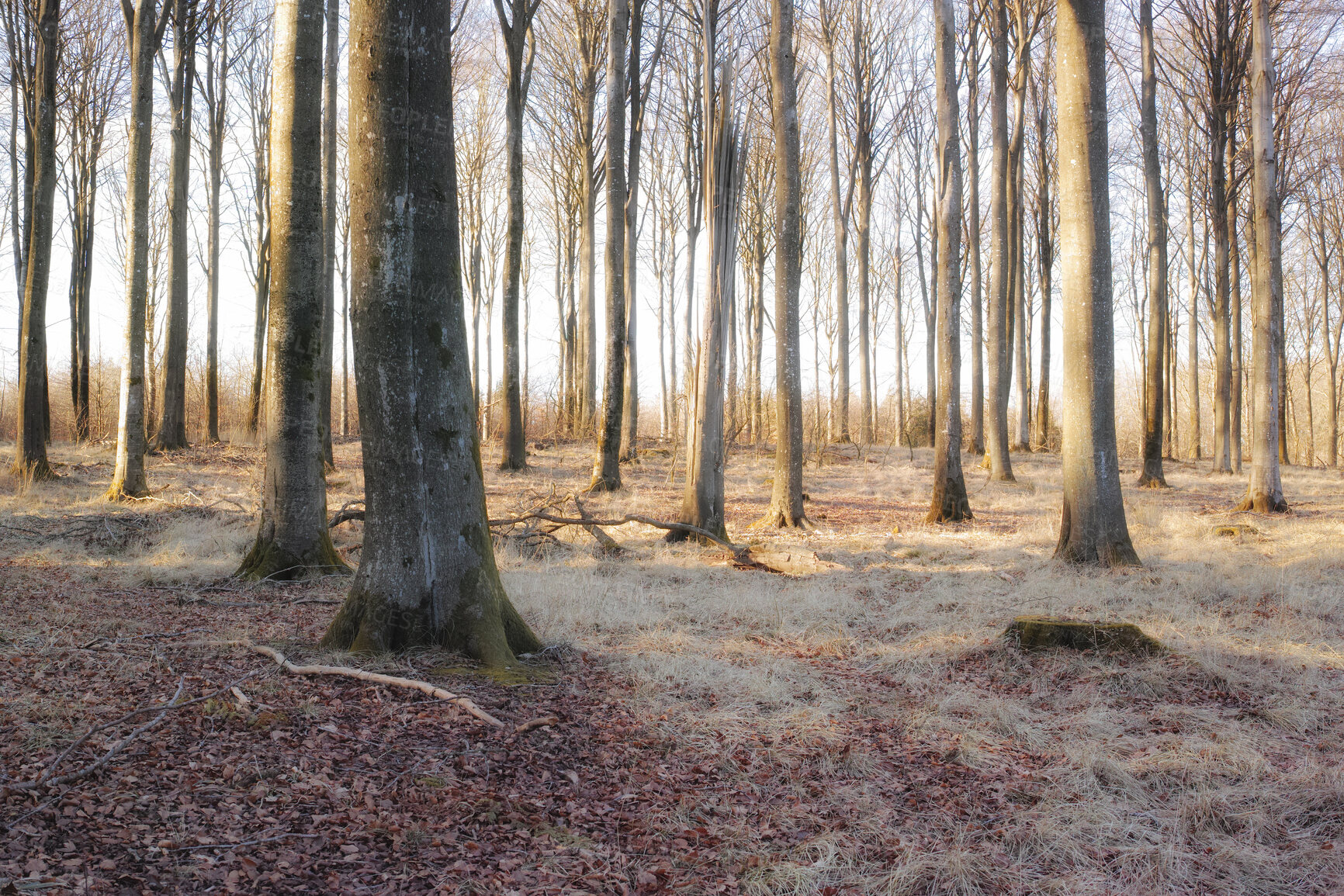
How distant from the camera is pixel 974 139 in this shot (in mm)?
16188

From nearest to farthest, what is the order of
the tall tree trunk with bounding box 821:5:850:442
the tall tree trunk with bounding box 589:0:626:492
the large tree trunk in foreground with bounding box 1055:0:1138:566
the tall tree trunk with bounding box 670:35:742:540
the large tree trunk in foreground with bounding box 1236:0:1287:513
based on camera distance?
1. the large tree trunk in foreground with bounding box 1055:0:1138:566
2. the tall tree trunk with bounding box 670:35:742:540
3. the large tree trunk in foreground with bounding box 1236:0:1287:513
4. the tall tree trunk with bounding box 589:0:626:492
5. the tall tree trunk with bounding box 821:5:850:442

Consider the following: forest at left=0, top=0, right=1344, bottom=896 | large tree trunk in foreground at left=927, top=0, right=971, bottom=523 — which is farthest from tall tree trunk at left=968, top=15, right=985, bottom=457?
large tree trunk in foreground at left=927, top=0, right=971, bottom=523

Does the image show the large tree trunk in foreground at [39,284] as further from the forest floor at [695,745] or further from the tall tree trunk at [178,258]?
the forest floor at [695,745]

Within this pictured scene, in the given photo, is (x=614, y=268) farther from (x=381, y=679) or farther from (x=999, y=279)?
(x=381, y=679)

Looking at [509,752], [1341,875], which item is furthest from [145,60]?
[1341,875]

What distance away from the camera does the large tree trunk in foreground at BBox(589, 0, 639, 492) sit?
11633 mm

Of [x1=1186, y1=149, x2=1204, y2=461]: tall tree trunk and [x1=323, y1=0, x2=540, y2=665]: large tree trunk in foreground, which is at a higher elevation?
[x1=1186, y1=149, x2=1204, y2=461]: tall tree trunk

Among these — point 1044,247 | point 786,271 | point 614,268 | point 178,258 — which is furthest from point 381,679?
point 1044,247

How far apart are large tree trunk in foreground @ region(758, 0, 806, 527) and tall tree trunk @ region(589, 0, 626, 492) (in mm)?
2973

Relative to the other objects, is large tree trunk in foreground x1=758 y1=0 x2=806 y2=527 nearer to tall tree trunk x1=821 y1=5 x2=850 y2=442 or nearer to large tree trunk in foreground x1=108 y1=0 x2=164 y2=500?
large tree trunk in foreground x1=108 y1=0 x2=164 y2=500

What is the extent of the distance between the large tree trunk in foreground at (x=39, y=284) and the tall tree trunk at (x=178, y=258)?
3335mm

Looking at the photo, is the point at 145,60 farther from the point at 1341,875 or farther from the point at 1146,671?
the point at 1341,875

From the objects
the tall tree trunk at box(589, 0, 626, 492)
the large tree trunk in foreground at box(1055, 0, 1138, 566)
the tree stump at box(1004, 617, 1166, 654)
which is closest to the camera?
the tree stump at box(1004, 617, 1166, 654)

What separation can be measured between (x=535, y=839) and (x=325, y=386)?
10.8 meters
